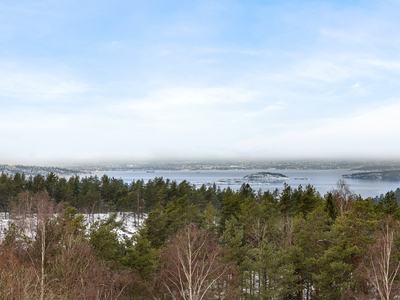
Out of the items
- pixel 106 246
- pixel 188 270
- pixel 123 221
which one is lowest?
pixel 123 221

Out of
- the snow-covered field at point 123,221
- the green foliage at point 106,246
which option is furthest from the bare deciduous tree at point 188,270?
the snow-covered field at point 123,221

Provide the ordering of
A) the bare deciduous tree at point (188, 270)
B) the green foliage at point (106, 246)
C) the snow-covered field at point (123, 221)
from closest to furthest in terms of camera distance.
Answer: the bare deciduous tree at point (188, 270) → the green foliage at point (106, 246) → the snow-covered field at point (123, 221)

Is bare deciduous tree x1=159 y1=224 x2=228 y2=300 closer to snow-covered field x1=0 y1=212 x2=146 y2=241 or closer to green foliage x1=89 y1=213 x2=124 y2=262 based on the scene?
green foliage x1=89 y1=213 x2=124 y2=262

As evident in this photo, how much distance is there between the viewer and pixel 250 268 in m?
16.1

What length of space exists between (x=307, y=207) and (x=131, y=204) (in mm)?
30167

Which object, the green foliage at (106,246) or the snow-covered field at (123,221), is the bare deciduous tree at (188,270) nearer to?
the green foliage at (106,246)

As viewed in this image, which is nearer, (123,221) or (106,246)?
(106,246)

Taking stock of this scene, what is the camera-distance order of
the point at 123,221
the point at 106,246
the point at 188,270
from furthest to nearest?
the point at 123,221 < the point at 188,270 < the point at 106,246

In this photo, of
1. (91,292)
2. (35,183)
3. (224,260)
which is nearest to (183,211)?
(224,260)

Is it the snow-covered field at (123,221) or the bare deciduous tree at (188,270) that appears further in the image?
the snow-covered field at (123,221)

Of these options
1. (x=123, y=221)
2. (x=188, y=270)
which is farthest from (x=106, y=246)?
(x=123, y=221)

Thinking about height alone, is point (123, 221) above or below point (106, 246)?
below

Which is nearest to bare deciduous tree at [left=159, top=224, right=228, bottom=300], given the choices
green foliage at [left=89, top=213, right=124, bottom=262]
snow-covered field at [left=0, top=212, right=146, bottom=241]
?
green foliage at [left=89, top=213, right=124, bottom=262]

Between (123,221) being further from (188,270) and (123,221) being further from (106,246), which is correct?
(188,270)
